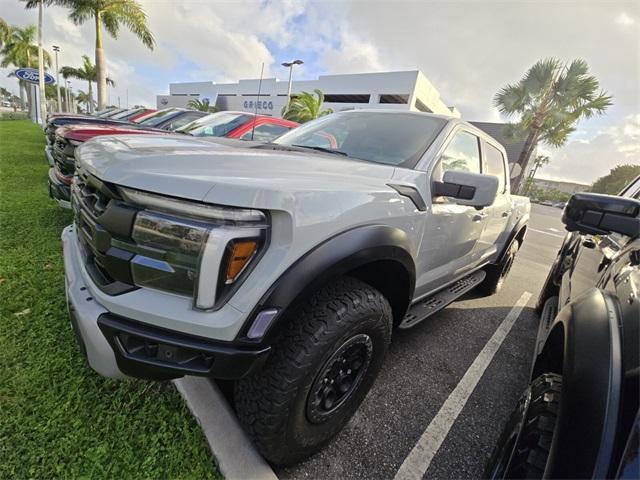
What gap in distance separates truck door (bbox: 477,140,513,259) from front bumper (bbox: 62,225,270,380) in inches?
101

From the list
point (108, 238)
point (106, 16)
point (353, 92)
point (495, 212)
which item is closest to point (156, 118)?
point (495, 212)

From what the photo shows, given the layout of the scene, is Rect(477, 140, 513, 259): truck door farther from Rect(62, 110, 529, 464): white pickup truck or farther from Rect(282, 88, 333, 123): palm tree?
Rect(282, 88, 333, 123): palm tree

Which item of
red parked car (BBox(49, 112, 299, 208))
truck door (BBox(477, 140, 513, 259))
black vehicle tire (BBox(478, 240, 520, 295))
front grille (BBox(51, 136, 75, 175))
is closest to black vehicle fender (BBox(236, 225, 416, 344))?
truck door (BBox(477, 140, 513, 259))

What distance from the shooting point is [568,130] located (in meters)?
17.8

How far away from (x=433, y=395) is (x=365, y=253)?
55.7 inches

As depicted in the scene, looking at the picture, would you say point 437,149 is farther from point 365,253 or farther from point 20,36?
point 20,36

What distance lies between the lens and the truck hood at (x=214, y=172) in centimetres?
118

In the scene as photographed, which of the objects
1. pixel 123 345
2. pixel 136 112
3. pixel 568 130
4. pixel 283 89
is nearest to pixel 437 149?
pixel 123 345

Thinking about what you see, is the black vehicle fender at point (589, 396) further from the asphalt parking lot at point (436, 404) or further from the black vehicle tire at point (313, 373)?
the asphalt parking lot at point (436, 404)

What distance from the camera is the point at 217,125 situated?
5.31 metres

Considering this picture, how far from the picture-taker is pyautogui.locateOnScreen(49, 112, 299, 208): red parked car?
369cm

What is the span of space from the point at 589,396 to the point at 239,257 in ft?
3.84

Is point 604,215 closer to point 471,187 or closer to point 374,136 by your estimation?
point 471,187

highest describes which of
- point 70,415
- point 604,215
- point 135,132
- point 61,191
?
point 604,215
